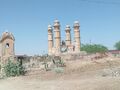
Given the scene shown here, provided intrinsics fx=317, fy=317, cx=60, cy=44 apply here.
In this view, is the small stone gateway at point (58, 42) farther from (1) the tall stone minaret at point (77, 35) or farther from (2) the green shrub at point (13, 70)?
(2) the green shrub at point (13, 70)

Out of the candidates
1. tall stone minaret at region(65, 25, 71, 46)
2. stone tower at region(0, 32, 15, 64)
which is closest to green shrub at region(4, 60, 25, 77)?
stone tower at region(0, 32, 15, 64)

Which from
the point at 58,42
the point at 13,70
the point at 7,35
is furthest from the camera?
the point at 58,42

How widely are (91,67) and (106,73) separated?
704 cm

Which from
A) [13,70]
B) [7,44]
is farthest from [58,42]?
[13,70]

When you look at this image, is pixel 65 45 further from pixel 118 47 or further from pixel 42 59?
pixel 118 47

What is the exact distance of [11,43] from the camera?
37.6m

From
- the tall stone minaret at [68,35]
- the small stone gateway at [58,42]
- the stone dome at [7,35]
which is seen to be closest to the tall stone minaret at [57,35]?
the small stone gateway at [58,42]

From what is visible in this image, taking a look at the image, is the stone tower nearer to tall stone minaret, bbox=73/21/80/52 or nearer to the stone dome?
the stone dome

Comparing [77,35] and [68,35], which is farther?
[68,35]

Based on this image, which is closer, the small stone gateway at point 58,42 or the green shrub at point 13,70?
the green shrub at point 13,70

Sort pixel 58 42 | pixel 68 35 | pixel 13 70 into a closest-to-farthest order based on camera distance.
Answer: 1. pixel 13 70
2. pixel 58 42
3. pixel 68 35

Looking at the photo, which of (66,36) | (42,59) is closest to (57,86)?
(42,59)

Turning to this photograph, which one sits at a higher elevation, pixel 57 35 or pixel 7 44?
pixel 57 35

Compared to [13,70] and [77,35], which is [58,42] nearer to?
[77,35]
